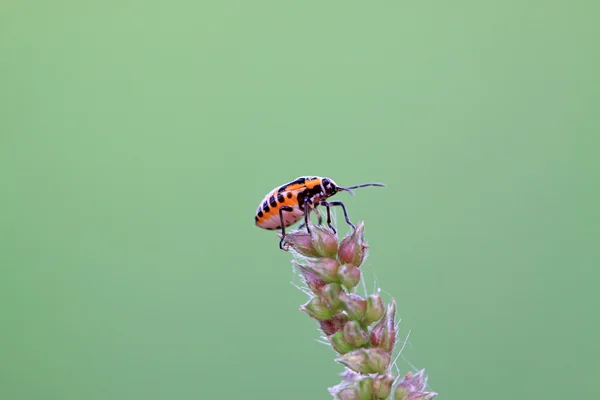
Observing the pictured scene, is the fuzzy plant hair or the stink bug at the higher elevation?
the stink bug

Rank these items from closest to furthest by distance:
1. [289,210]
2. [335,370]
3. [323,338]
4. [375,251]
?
[323,338], [289,210], [335,370], [375,251]

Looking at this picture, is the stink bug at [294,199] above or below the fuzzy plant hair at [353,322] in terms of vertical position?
above

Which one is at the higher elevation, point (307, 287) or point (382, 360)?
Answer: point (307, 287)

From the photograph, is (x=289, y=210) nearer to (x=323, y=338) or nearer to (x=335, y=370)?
(x=323, y=338)

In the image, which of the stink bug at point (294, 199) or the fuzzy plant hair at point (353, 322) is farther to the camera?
the stink bug at point (294, 199)

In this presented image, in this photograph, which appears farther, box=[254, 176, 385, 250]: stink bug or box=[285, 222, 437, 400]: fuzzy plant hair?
box=[254, 176, 385, 250]: stink bug

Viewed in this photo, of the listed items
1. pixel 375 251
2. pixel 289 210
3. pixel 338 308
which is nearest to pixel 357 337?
pixel 338 308

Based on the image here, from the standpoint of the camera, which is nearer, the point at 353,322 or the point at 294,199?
the point at 353,322

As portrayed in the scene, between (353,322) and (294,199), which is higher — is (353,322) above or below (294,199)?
below
